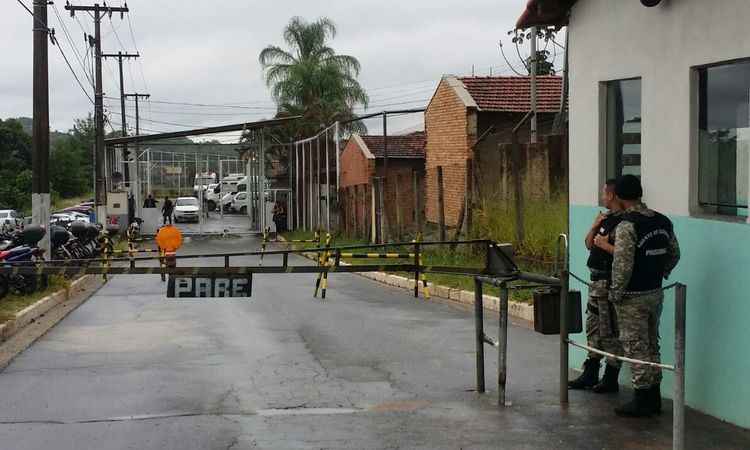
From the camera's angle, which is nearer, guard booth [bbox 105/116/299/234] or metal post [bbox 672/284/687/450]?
metal post [bbox 672/284/687/450]

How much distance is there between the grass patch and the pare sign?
5909 mm

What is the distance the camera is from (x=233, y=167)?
94438mm

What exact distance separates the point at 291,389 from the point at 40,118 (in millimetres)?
13894

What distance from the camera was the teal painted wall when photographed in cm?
700

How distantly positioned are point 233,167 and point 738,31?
89.0m

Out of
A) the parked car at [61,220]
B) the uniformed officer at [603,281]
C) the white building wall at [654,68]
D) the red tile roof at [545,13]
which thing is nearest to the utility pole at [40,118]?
the parked car at [61,220]

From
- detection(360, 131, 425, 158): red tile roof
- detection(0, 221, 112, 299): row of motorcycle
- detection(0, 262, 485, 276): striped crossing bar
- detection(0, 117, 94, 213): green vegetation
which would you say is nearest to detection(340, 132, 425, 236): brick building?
detection(360, 131, 425, 158): red tile roof

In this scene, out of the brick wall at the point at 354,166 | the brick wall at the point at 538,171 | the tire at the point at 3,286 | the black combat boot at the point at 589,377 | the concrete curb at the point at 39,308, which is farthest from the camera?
the brick wall at the point at 354,166

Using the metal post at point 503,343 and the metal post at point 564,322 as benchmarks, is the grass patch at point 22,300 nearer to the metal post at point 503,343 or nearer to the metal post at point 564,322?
the metal post at point 503,343

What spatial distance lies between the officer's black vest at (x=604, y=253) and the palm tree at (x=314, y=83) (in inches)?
1634

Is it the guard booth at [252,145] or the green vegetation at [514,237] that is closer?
the green vegetation at [514,237]

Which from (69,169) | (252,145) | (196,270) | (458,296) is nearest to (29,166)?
(69,169)

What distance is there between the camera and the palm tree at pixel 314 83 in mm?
49625

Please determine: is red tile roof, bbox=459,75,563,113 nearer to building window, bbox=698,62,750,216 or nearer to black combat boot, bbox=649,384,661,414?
building window, bbox=698,62,750,216
